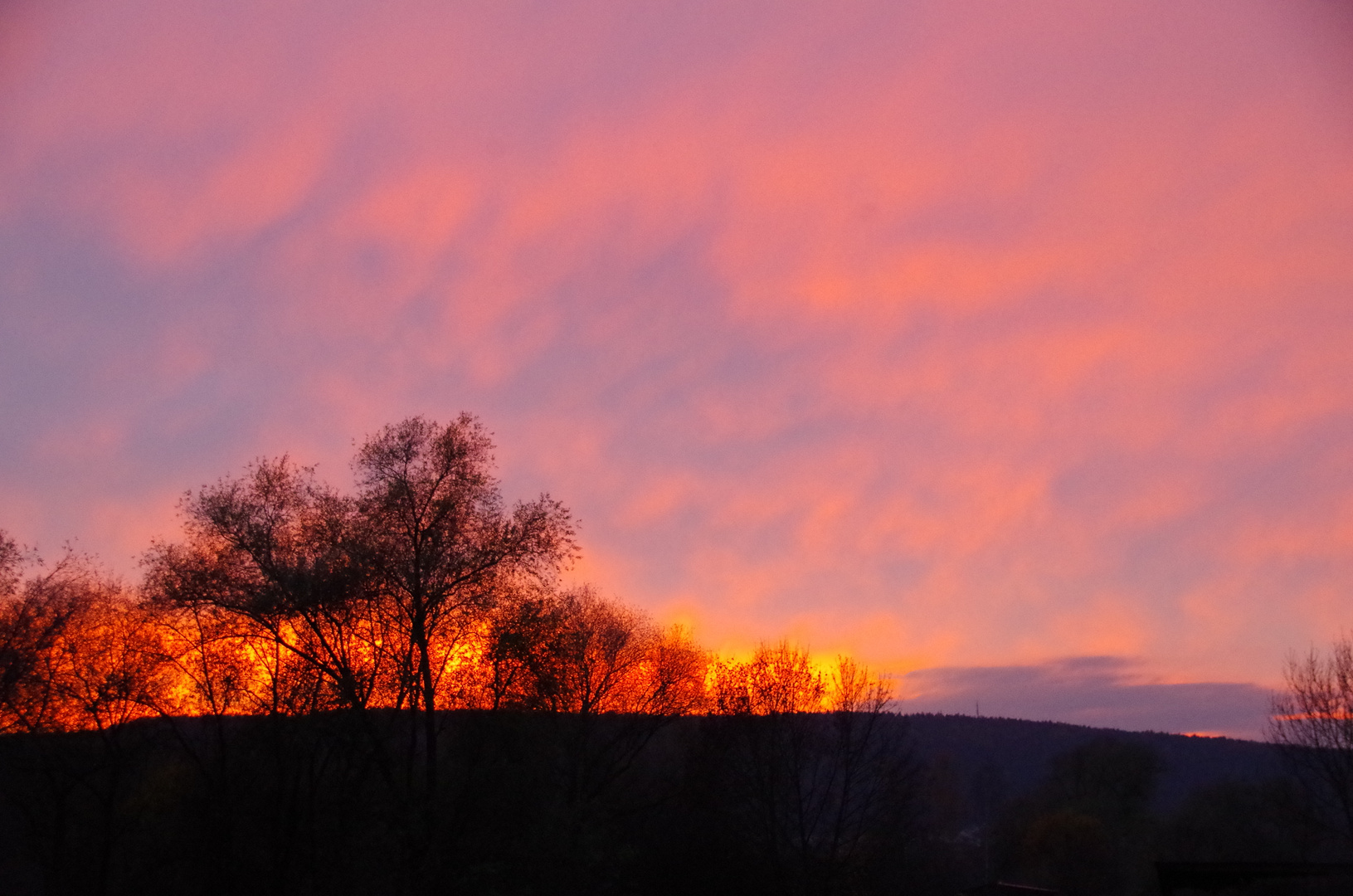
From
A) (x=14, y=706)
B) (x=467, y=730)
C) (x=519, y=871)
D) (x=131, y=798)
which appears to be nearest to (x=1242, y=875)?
(x=519, y=871)

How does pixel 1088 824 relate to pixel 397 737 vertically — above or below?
below

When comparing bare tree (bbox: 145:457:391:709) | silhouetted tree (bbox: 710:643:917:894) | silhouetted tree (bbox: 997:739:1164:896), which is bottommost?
silhouetted tree (bbox: 997:739:1164:896)

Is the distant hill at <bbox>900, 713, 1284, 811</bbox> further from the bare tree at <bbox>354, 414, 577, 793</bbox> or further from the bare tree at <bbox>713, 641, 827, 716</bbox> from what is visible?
the bare tree at <bbox>354, 414, 577, 793</bbox>

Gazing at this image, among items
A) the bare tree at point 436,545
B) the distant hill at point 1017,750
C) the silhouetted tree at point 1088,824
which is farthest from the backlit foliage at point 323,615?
the distant hill at point 1017,750

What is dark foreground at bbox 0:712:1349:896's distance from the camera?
3192cm

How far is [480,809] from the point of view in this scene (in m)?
32.1

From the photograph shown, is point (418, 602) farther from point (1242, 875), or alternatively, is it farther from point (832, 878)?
point (1242, 875)

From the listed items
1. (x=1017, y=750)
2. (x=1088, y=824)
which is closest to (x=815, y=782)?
(x=1088, y=824)

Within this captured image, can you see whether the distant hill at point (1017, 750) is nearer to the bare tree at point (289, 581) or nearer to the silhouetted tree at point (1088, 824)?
the silhouetted tree at point (1088, 824)

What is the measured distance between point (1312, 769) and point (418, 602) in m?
34.2

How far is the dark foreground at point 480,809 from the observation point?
3192cm

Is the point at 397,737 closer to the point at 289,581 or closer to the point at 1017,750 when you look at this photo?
the point at 289,581

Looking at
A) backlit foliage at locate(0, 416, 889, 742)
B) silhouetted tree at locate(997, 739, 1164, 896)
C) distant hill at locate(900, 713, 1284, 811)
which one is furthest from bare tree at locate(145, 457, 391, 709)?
distant hill at locate(900, 713, 1284, 811)

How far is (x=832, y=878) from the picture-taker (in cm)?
3894
